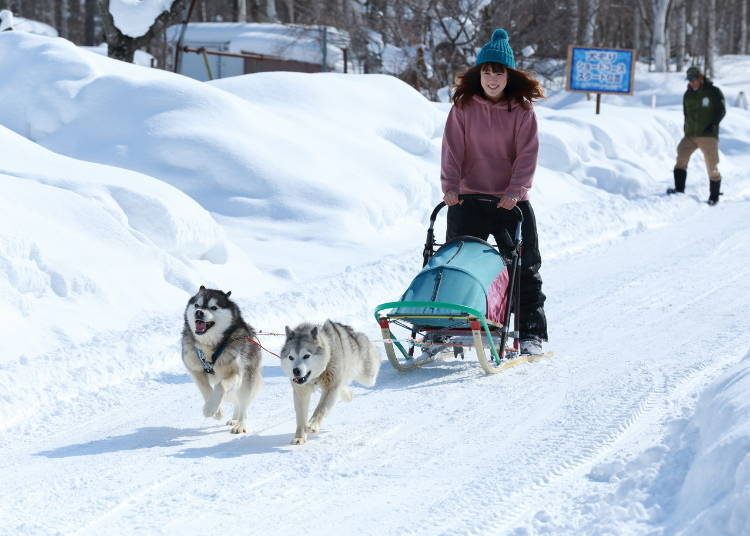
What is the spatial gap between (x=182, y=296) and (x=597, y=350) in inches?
125

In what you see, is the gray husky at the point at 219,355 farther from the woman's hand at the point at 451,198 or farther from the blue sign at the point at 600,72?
the blue sign at the point at 600,72

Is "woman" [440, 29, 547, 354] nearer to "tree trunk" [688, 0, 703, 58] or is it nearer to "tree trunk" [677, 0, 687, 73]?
"tree trunk" [677, 0, 687, 73]

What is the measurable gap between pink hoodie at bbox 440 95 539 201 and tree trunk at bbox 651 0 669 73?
28.1 meters

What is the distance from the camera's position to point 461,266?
5.75 m

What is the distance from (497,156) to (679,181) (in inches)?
359

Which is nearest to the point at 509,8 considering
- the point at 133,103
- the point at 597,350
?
the point at 133,103

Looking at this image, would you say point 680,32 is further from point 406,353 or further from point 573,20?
point 406,353

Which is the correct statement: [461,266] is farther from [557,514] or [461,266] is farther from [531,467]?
[557,514]

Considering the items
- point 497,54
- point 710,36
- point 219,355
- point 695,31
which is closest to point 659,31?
point 710,36

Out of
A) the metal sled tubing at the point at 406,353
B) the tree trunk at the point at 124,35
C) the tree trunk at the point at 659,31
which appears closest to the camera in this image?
the metal sled tubing at the point at 406,353

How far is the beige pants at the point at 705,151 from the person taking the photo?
14.0 metres

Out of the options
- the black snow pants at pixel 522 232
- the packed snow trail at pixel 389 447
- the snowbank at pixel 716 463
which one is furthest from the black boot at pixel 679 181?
the snowbank at pixel 716 463

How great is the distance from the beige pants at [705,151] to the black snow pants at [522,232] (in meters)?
8.46

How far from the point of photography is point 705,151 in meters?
14.5
